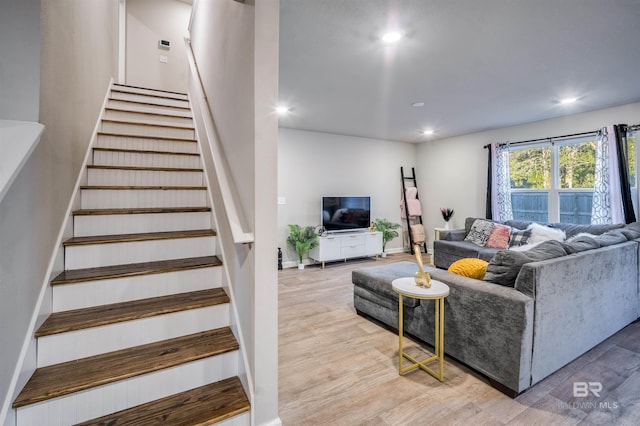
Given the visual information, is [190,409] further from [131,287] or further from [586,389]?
[586,389]

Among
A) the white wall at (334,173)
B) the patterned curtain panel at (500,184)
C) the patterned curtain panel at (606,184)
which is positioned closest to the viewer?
the patterned curtain panel at (606,184)

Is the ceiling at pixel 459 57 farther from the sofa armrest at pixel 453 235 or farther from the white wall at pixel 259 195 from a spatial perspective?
the sofa armrest at pixel 453 235

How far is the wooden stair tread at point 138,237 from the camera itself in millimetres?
1865

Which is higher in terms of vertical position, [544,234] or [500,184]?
[500,184]

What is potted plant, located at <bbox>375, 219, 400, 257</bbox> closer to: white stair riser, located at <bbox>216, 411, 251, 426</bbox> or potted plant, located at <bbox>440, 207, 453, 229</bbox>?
potted plant, located at <bbox>440, 207, 453, 229</bbox>

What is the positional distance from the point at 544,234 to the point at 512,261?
2898 mm

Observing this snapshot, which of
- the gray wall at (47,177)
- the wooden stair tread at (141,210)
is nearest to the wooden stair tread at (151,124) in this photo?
the gray wall at (47,177)

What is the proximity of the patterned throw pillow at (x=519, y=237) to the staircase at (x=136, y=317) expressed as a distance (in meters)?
4.32

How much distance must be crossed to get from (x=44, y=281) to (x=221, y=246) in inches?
35.8

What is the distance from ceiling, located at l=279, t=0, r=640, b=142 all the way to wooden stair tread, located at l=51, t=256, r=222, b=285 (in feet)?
5.90

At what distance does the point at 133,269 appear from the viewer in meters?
1.83

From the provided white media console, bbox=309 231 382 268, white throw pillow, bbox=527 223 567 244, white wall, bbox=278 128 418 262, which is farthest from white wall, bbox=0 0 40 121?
white throw pillow, bbox=527 223 567 244

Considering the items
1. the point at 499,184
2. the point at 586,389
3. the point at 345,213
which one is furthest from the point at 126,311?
the point at 499,184

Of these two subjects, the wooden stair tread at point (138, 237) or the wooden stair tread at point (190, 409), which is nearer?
the wooden stair tread at point (190, 409)
